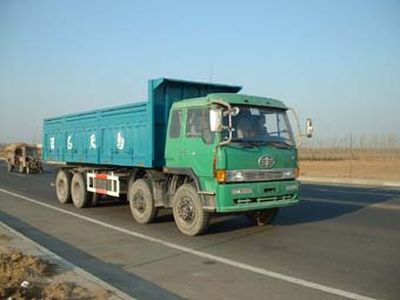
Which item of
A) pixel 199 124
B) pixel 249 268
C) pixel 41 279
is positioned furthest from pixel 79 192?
pixel 41 279

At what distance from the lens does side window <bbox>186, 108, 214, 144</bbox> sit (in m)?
11.2

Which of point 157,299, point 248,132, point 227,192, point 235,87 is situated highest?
point 235,87

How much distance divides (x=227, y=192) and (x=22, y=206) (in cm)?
914

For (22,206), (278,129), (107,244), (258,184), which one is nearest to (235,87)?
(278,129)

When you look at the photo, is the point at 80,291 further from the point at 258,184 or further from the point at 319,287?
the point at 258,184

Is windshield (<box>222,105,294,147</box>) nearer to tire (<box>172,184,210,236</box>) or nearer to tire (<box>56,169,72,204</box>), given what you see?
tire (<box>172,184,210,236</box>)

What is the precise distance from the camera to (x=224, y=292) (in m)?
7.34

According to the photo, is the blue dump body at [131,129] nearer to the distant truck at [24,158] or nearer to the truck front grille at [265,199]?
the truck front grille at [265,199]

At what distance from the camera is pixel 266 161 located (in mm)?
11352

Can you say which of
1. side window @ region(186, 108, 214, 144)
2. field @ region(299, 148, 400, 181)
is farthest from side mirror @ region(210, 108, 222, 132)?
field @ region(299, 148, 400, 181)

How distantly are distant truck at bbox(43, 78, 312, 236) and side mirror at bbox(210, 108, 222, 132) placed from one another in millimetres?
17

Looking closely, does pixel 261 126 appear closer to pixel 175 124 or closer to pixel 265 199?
pixel 265 199

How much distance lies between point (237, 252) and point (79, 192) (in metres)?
8.32

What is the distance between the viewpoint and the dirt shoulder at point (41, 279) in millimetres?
6582
